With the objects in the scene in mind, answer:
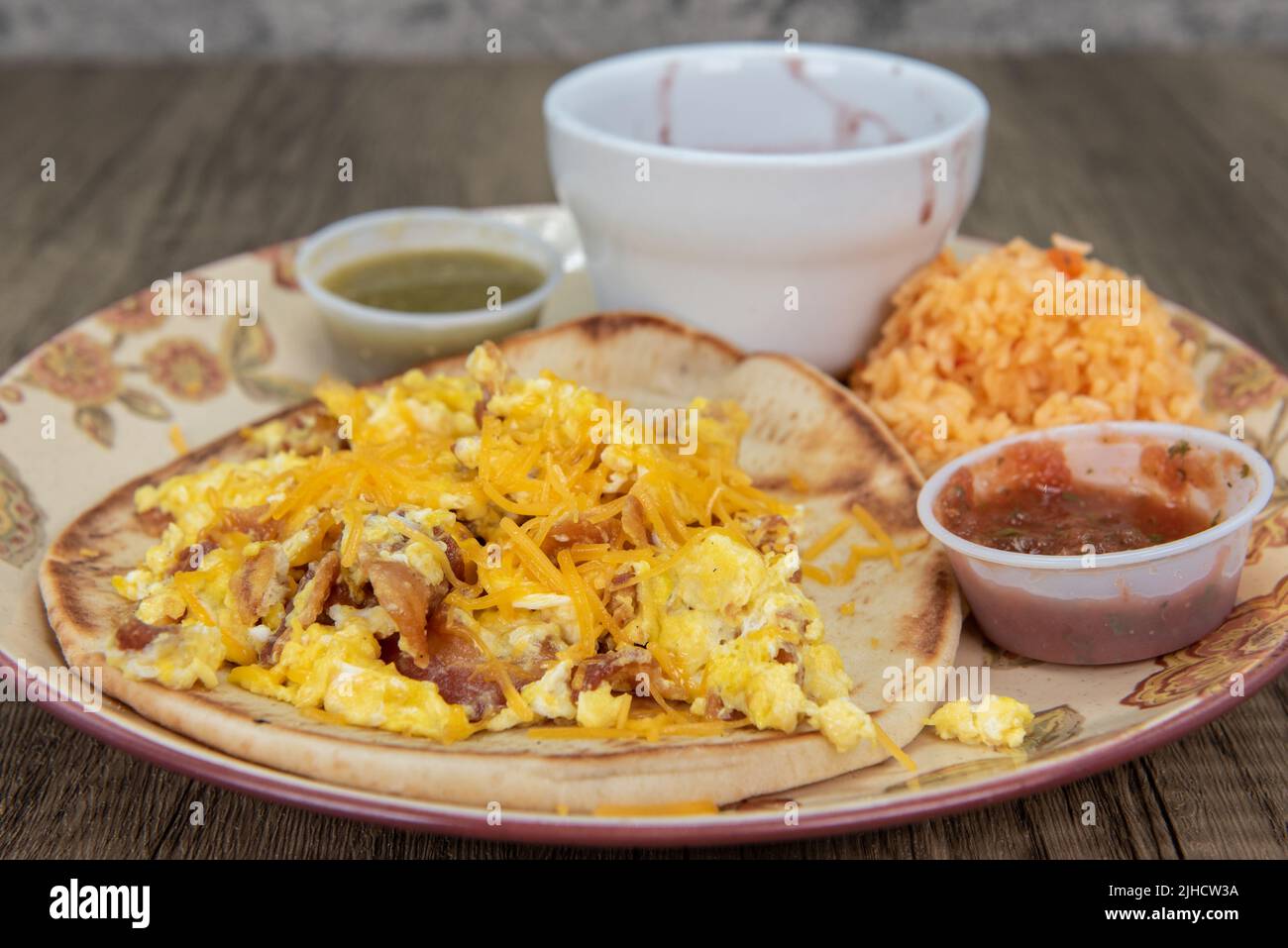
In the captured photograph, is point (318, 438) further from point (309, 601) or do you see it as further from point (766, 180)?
point (766, 180)

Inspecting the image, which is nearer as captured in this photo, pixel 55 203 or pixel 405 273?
pixel 405 273

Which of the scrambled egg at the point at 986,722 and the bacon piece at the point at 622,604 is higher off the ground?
the bacon piece at the point at 622,604

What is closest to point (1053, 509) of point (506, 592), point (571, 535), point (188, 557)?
point (571, 535)

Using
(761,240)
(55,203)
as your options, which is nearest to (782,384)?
(761,240)

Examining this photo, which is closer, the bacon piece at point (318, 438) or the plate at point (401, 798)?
the plate at point (401, 798)

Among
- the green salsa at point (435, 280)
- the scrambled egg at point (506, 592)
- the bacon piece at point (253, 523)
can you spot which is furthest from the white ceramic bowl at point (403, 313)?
the bacon piece at point (253, 523)

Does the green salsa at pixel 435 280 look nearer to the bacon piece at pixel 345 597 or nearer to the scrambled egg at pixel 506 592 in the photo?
the scrambled egg at pixel 506 592

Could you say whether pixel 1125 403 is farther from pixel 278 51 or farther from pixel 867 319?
pixel 278 51
